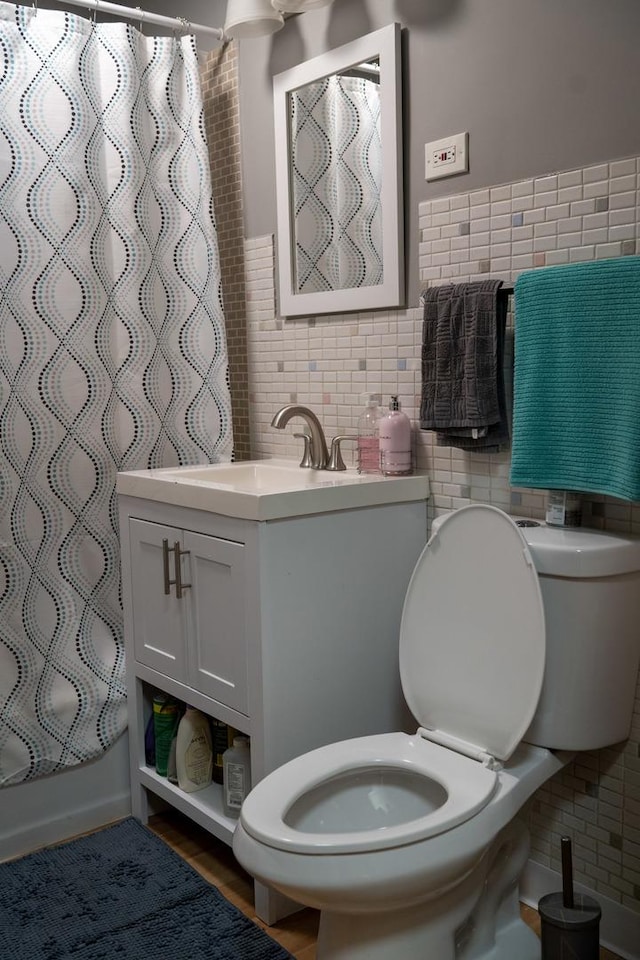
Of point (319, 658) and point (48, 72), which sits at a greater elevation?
point (48, 72)

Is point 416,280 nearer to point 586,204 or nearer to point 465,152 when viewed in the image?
point 465,152

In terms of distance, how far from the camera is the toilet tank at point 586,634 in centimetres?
153

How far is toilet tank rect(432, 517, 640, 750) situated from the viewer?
5.01 ft

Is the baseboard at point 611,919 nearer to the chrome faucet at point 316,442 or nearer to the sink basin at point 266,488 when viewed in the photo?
the sink basin at point 266,488

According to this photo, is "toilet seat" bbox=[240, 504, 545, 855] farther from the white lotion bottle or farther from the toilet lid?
the white lotion bottle

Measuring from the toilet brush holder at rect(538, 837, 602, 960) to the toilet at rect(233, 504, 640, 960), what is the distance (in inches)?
4.4

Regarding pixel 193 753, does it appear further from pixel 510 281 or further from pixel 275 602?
pixel 510 281

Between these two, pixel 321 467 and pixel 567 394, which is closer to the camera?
pixel 567 394

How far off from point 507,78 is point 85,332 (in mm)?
1096

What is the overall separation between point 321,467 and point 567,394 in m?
0.76

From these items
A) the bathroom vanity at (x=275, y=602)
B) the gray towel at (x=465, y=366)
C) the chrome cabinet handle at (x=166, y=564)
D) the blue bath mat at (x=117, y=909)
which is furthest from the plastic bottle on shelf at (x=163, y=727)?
the gray towel at (x=465, y=366)

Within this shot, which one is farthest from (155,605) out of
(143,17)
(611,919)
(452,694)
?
(143,17)

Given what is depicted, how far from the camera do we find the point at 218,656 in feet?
6.23

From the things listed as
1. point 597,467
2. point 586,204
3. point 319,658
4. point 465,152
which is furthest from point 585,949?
point 465,152
